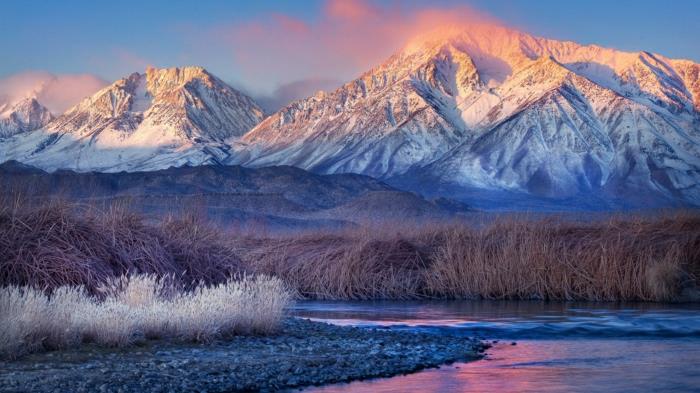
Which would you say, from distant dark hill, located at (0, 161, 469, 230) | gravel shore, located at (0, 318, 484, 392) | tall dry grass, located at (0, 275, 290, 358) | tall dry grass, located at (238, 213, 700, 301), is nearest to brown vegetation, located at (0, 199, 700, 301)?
tall dry grass, located at (238, 213, 700, 301)

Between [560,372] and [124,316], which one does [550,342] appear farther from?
[124,316]

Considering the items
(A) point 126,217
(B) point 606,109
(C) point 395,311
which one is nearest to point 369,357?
(A) point 126,217

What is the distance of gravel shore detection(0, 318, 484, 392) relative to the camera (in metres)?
13.3

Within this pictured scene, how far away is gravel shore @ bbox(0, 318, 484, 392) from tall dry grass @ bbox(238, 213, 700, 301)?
11568mm

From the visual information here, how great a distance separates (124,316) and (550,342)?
8.88 meters

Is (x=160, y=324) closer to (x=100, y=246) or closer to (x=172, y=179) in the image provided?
(x=100, y=246)

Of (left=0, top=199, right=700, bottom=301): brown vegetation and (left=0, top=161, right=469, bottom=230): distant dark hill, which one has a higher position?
(left=0, top=161, right=469, bottom=230): distant dark hill

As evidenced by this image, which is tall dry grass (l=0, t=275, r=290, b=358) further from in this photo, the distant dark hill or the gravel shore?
the distant dark hill

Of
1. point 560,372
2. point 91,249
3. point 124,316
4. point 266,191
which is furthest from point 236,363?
point 266,191

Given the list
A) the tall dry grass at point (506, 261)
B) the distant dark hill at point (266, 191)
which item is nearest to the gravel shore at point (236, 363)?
the tall dry grass at point (506, 261)

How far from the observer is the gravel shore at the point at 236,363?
13.3 meters

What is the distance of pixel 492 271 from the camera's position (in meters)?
31.2

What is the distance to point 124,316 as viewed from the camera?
1597 cm

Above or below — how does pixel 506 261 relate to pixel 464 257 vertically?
below
